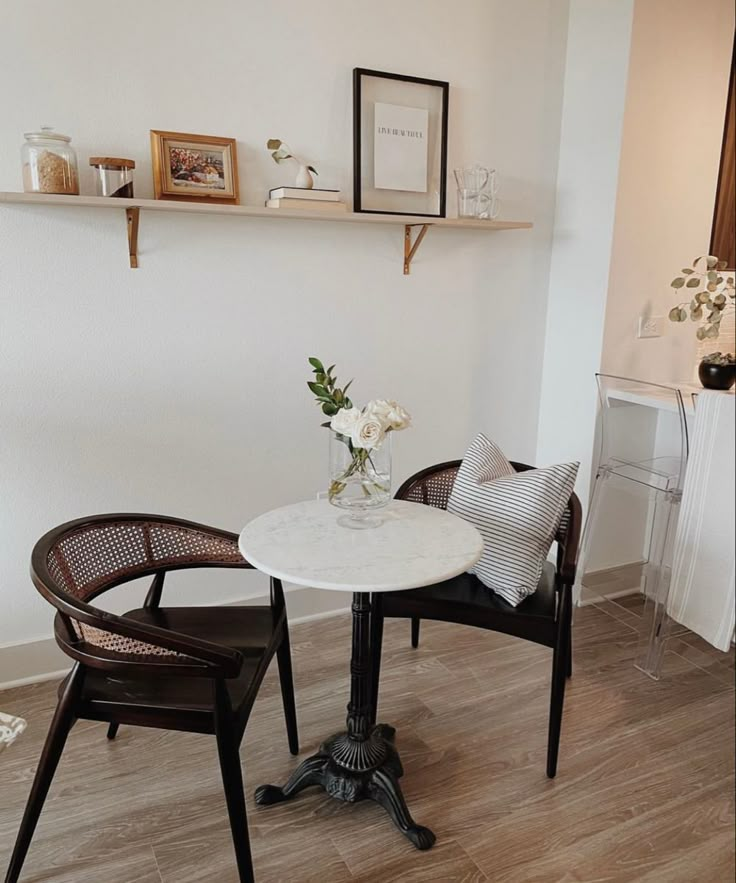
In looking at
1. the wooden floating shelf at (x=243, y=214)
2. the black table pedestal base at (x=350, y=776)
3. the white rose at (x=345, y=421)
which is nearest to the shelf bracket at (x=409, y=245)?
the wooden floating shelf at (x=243, y=214)

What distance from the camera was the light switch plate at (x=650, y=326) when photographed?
279 centimetres

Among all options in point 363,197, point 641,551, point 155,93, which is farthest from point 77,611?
point 363,197

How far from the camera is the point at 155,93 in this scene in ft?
7.20

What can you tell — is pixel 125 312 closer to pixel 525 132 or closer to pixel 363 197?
pixel 363 197

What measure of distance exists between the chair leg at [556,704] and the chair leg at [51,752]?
3.86ft

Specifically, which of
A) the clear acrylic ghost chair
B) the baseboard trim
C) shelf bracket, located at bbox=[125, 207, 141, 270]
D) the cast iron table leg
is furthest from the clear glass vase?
the baseboard trim

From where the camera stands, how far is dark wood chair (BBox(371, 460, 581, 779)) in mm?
1935

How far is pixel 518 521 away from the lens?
6.46 feet

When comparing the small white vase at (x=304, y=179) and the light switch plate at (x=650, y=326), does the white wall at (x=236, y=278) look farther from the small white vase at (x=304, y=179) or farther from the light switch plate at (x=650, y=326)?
the light switch plate at (x=650, y=326)

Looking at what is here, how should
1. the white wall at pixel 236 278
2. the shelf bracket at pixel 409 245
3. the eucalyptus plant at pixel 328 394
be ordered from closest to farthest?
the eucalyptus plant at pixel 328 394
the white wall at pixel 236 278
the shelf bracket at pixel 409 245

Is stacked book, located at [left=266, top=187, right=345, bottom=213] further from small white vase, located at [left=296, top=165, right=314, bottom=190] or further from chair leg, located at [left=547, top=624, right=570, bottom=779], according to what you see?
chair leg, located at [left=547, top=624, right=570, bottom=779]

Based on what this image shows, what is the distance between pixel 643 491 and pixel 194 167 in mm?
1669

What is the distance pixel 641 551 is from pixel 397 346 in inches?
50.9

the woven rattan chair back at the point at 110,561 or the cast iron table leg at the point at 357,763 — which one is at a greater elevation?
the woven rattan chair back at the point at 110,561
